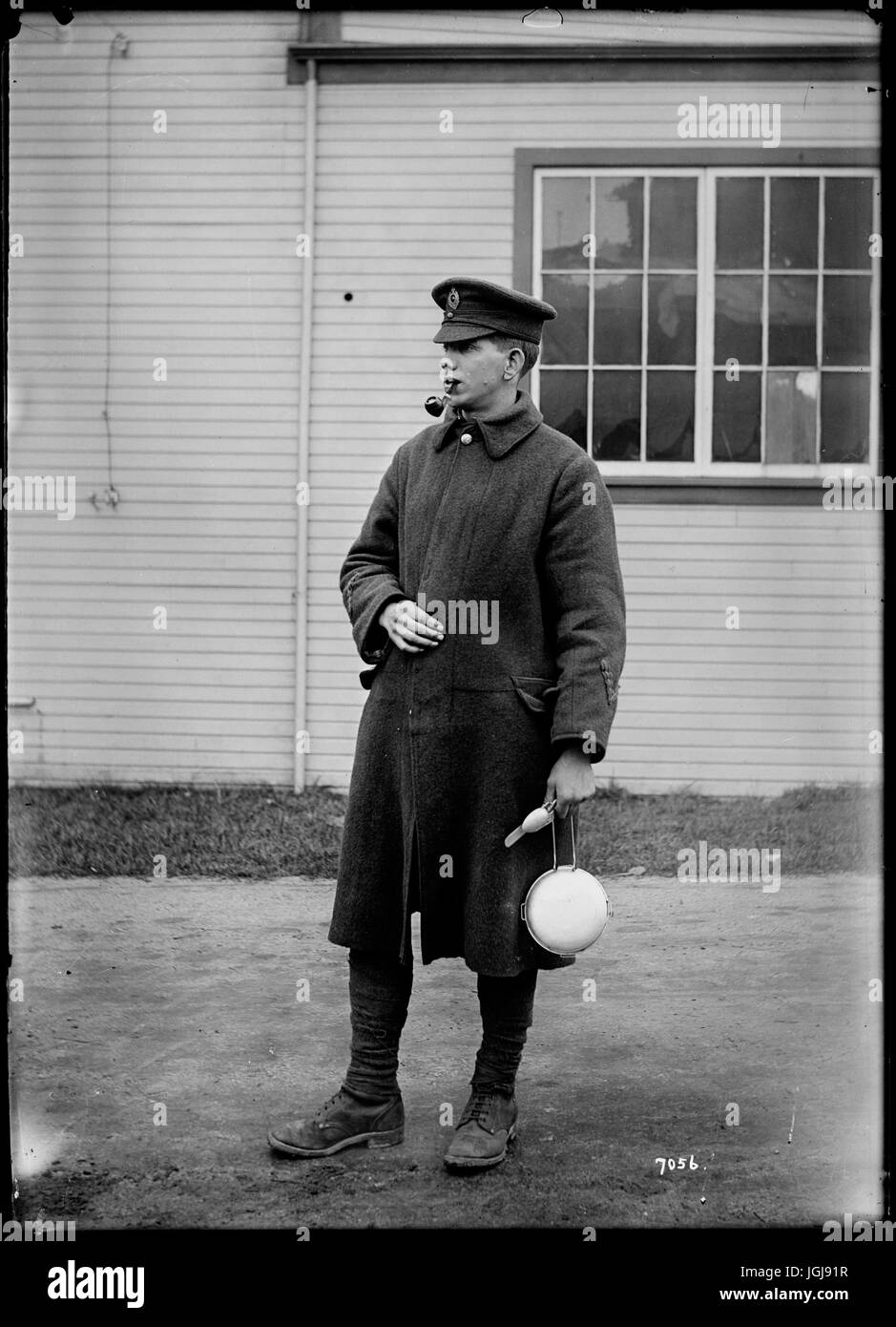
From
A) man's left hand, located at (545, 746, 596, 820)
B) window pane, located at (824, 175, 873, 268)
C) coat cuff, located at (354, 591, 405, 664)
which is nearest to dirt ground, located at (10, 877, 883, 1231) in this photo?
man's left hand, located at (545, 746, 596, 820)

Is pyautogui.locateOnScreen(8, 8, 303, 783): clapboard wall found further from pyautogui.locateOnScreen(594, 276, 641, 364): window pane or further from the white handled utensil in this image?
the white handled utensil

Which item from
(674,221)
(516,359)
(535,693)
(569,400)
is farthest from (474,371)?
(674,221)

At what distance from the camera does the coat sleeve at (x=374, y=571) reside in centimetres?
351

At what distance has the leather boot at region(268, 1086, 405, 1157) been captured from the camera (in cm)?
346

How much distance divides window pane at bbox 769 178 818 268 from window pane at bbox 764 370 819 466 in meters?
0.60

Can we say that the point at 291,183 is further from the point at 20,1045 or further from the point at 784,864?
the point at 20,1045

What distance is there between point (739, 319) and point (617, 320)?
0.63 metres

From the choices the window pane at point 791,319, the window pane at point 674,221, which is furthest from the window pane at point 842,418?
the window pane at point 674,221

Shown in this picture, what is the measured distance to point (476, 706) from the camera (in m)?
3.41

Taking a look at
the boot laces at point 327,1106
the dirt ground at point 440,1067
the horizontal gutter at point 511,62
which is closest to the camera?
the dirt ground at point 440,1067

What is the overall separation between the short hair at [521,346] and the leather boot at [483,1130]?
1.83 meters

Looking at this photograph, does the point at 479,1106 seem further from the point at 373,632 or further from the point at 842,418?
the point at 842,418

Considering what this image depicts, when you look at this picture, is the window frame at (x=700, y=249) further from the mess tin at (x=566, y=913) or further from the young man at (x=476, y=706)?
the mess tin at (x=566, y=913)

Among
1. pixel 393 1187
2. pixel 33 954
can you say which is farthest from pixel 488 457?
pixel 33 954
